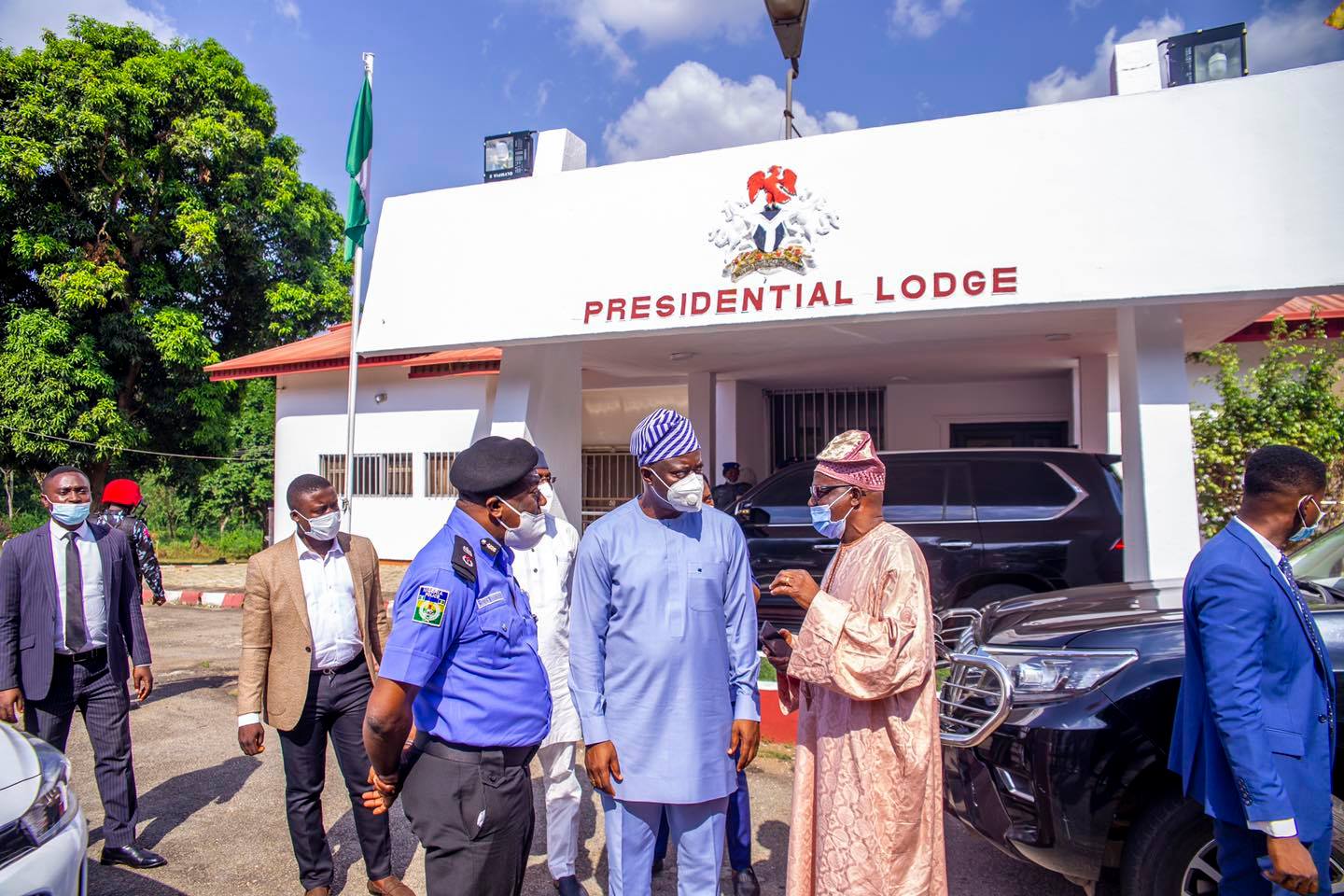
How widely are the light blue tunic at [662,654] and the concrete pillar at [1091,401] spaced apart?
7826 mm

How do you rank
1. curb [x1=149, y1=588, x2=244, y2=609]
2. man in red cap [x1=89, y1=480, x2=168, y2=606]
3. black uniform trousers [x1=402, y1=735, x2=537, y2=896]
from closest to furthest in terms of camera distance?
1. black uniform trousers [x1=402, y1=735, x2=537, y2=896]
2. man in red cap [x1=89, y1=480, x2=168, y2=606]
3. curb [x1=149, y1=588, x2=244, y2=609]

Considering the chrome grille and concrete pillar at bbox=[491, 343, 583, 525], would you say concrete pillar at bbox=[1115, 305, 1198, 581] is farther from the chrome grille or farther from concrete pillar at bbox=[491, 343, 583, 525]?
concrete pillar at bbox=[491, 343, 583, 525]

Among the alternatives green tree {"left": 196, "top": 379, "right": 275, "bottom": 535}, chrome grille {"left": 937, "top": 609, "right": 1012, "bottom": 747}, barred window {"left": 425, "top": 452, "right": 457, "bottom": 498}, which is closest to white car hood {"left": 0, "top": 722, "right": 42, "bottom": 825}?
chrome grille {"left": 937, "top": 609, "right": 1012, "bottom": 747}

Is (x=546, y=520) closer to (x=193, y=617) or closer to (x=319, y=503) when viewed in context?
(x=319, y=503)

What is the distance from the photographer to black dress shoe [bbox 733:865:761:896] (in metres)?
3.48

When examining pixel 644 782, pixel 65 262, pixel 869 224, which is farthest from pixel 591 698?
pixel 65 262

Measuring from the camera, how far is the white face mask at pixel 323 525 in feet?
11.6

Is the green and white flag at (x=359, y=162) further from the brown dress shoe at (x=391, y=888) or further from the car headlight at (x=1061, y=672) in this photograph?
the car headlight at (x=1061, y=672)

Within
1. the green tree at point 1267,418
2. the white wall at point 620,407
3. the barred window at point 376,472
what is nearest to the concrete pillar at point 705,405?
the white wall at point 620,407

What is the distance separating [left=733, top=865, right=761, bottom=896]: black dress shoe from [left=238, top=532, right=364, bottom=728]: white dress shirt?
1.75 m

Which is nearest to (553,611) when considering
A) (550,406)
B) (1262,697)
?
(1262,697)

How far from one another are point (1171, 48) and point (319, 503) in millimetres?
6188

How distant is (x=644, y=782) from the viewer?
2.56 metres

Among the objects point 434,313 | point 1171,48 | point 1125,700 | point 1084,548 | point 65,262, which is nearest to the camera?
point 1125,700
